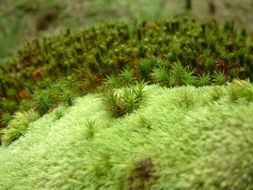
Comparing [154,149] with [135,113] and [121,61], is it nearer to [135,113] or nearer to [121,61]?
[135,113]

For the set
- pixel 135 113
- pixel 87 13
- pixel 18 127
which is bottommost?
pixel 18 127

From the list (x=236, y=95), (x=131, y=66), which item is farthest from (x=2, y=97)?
(x=236, y=95)

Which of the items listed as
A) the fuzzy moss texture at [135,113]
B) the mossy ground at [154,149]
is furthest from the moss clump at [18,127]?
the mossy ground at [154,149]

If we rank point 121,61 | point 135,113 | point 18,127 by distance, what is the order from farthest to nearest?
point 121,61 → point 18,127 → point 135,113

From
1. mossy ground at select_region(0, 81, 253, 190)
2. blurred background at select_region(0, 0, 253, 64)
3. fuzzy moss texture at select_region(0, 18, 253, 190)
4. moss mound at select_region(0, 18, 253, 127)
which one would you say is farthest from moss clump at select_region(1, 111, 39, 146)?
blurred background at select_region(0, 0, 253, 64)

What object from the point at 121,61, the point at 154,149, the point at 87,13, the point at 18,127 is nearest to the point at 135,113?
the point at 154,149

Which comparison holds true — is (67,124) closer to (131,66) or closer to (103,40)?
(131,66)

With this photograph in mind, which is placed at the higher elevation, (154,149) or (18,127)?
(154,149)
